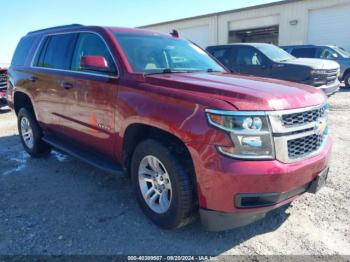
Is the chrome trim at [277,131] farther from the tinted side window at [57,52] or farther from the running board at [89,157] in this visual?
the tinted side window at [57,52]

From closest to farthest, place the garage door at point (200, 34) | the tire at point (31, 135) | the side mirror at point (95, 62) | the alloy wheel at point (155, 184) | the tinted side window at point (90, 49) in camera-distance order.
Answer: the alloy wheel at point (155, 184) → the side mirror at point (95, 62) → the tinted side window at point (90, 49) → the tire at point (31, 135) → the garage door at point (200, 34)

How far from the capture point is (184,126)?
276 centimetres

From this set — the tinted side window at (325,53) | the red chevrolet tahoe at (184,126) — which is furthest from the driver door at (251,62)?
the red chevrolet tahoe at (184,126)

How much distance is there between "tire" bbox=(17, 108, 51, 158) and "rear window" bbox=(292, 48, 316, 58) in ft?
37.4

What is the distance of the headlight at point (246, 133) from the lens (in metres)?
2.57

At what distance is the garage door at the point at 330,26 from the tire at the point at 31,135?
795 inches

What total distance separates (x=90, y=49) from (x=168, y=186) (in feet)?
6.61

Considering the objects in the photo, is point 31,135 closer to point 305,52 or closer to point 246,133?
point 246,133

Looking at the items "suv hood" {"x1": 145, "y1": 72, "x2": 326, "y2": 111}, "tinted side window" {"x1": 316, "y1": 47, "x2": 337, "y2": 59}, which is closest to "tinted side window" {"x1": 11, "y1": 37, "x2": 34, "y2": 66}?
"suv hood" {"x1": 145, "y1": 72, "x2": 326, "y2": 111}

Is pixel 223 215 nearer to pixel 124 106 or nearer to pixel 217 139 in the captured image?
pixel 217 139

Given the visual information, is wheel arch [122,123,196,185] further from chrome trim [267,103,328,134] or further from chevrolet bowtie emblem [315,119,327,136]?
chevrolet bowtie emblem [315,119,327,136]

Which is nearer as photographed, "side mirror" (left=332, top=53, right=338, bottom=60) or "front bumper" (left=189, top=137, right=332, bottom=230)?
"front bumper" (left=189, top=137, right=332, bottom=230)

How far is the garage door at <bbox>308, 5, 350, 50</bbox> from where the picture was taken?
20375 mm

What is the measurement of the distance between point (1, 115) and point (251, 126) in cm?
971
